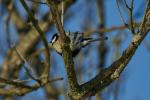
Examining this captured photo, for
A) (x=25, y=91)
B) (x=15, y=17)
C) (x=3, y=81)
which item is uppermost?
(x=3, y=81)

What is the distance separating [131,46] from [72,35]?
0.21 m

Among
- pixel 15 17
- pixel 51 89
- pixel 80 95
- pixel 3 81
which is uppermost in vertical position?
pixel 80 95

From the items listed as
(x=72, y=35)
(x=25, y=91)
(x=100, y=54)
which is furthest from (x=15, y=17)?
(x=72, y=35)

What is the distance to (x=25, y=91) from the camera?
2.13 m

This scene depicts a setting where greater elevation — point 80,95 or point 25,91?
point 80,95

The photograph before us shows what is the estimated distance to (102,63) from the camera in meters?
3.18

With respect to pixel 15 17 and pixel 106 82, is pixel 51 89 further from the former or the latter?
pixel 106 82

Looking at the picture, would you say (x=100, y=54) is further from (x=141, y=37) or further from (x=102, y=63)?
(x=141, y=37)

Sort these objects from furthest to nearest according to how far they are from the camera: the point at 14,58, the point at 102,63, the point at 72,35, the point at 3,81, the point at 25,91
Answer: the point at 14,58 → the point at 102,63 → the point at 25,91 → the point at 3,81 → the point at 72,35

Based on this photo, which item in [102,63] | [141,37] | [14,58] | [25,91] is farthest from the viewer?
[14,58]

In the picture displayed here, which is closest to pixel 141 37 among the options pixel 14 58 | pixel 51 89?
pixel 14 58

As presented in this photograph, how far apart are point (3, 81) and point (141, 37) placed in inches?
27.7

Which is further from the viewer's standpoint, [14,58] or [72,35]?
[14,58]

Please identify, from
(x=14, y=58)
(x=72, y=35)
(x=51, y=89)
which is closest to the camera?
(x=72, y=35)
